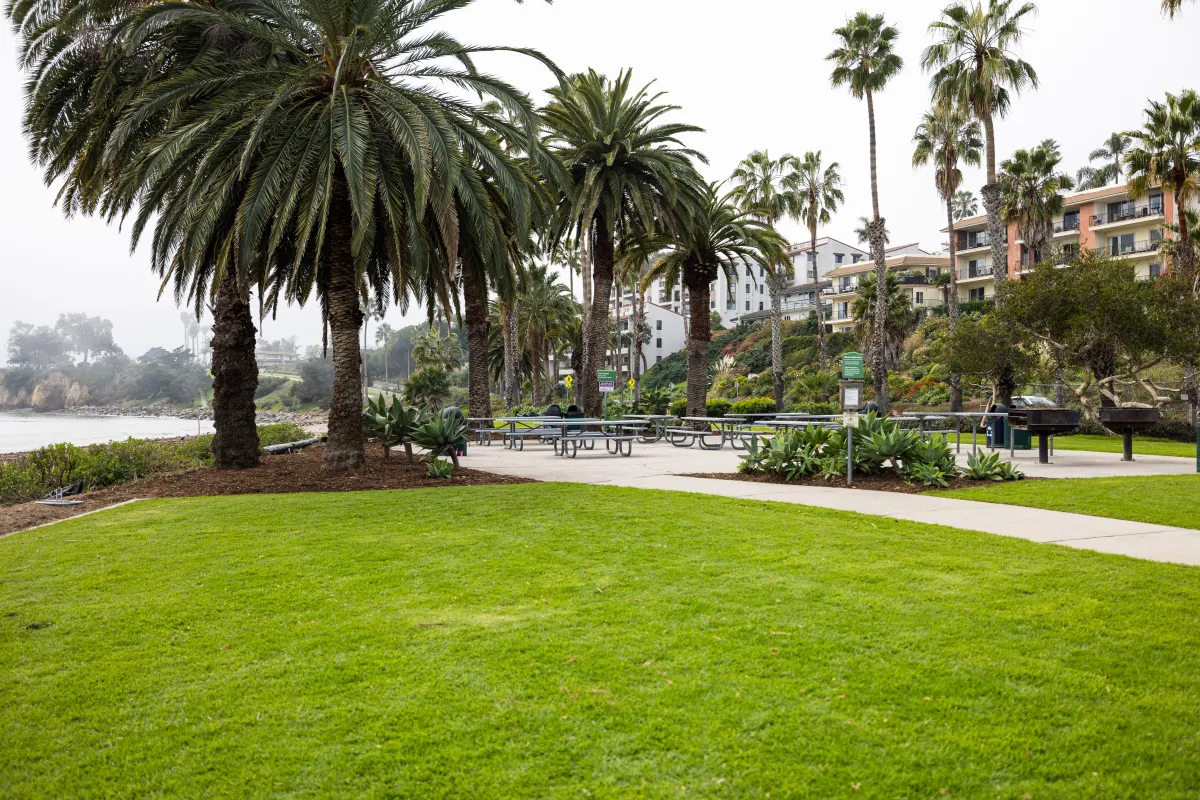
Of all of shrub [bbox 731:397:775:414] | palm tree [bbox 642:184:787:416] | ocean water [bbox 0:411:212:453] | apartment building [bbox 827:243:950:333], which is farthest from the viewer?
apartment building [bbox 827:243:950:333]

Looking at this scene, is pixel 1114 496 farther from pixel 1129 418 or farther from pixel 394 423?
pixel 394 423

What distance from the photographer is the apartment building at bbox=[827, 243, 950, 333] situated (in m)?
69.5

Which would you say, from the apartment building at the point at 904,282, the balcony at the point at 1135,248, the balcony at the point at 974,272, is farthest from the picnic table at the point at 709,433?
the balcony at the point at 974,272

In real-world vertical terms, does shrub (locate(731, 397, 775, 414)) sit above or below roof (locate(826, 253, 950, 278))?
below

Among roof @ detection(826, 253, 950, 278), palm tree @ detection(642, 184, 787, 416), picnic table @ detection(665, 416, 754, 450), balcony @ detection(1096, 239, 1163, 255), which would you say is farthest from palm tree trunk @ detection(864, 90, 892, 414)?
roof @ detection(826, 253, 950, 278)

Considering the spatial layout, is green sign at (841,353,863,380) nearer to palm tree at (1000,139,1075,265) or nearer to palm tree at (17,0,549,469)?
palm tree at (17,0,549,469)

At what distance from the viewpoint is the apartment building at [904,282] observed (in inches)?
2736

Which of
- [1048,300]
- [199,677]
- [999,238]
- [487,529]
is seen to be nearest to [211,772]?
[199,677]

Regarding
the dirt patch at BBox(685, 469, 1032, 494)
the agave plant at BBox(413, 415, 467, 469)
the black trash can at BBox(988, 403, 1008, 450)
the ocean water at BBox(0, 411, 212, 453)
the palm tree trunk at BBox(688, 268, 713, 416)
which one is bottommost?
the ocean water at BBox(0, 411, 212, 453)

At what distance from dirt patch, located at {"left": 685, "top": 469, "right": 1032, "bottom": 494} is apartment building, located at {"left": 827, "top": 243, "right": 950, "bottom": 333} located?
5506 cm

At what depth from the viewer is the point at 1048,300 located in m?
22.6

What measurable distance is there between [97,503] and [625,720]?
34.4 ft

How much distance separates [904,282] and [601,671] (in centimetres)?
7159

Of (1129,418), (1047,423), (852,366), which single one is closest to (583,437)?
(852,366)
